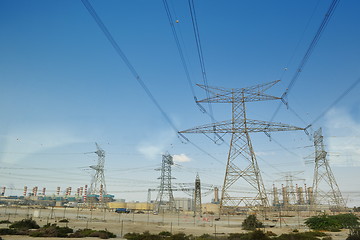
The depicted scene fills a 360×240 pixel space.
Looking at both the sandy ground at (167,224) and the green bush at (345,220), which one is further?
the green bush at (345,220)

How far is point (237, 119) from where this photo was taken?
35094 mm

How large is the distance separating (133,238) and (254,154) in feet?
58.6

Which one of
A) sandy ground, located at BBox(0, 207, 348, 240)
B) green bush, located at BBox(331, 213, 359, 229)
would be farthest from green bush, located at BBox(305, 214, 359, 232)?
sandy ground, located at BBox(0, 207, 348, 240)

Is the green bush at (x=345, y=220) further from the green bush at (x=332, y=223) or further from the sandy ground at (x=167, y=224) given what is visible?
the sandy ground at (x=167, y=224)

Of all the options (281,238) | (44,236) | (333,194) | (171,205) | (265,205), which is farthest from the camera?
(171,205)

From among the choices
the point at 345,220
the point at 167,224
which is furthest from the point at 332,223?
the point at 167,224

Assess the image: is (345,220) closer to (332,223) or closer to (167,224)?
(332,223)

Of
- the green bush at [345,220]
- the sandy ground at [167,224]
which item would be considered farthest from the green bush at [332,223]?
the sandy ground at [167,224]

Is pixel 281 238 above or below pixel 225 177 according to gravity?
below

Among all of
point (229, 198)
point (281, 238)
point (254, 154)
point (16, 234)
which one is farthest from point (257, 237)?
point (16, 234)

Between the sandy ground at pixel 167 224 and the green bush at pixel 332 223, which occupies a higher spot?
the green bush at pixel 332 223

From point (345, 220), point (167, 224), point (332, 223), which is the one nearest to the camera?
point (332, 223)

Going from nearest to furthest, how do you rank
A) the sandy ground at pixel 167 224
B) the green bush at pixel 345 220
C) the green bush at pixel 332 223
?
the sandy ground at pixel 167 224 → the green bush at pixel 332 223 → the green bush at pixel 345 220

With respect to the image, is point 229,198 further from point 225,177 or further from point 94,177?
point 94,177
